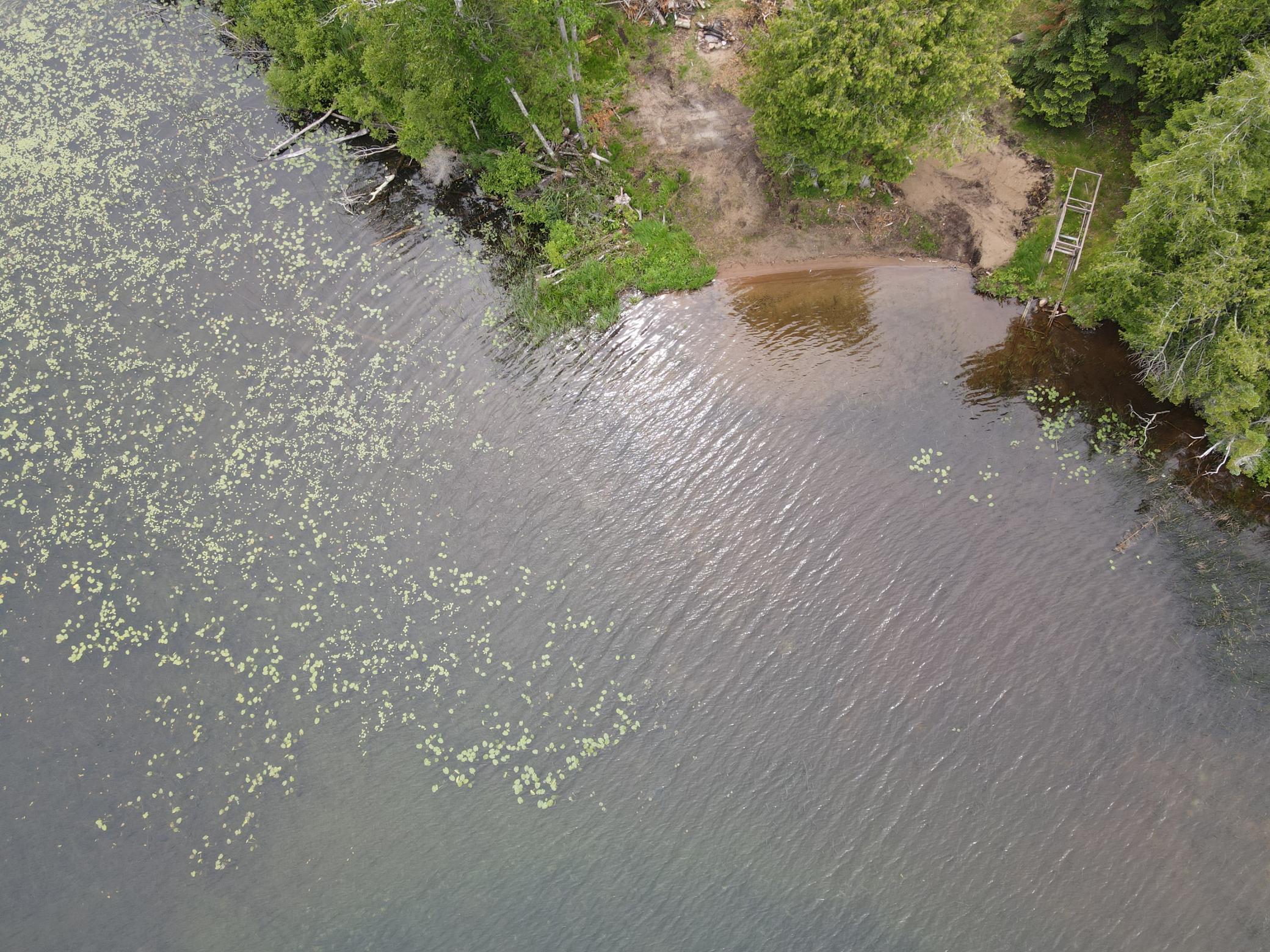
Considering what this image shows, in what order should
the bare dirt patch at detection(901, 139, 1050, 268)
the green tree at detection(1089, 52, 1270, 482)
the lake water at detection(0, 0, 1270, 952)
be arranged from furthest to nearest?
the bare dirt patch at detection(901, 139, 1050, 268), the lake water at detection(0, 0, 1270, 952), the green tree at detection(1089, 52, 1270, 482)

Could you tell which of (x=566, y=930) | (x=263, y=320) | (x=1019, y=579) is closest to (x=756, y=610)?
(x=1019, y=579)

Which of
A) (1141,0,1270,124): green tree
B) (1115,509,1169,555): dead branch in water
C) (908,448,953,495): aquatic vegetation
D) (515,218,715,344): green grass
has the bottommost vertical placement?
(1115,509,1169,555): dead branch in water

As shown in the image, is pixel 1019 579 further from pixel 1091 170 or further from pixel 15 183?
pixel 15 183

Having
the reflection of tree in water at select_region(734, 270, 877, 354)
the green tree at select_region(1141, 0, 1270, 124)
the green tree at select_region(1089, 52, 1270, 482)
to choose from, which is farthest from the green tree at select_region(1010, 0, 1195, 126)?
the reflection of tree in water at select_region(734, 270, 877, 354)

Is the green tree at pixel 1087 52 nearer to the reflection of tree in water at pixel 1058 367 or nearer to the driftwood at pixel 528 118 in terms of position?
the reflection of tree in water at pixel 1058 367

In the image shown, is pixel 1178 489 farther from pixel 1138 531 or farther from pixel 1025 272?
pixel 1025 272

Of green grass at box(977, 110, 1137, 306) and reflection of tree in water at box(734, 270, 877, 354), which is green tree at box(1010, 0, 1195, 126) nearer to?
green grass at box(977, 110, 1137, 306)
